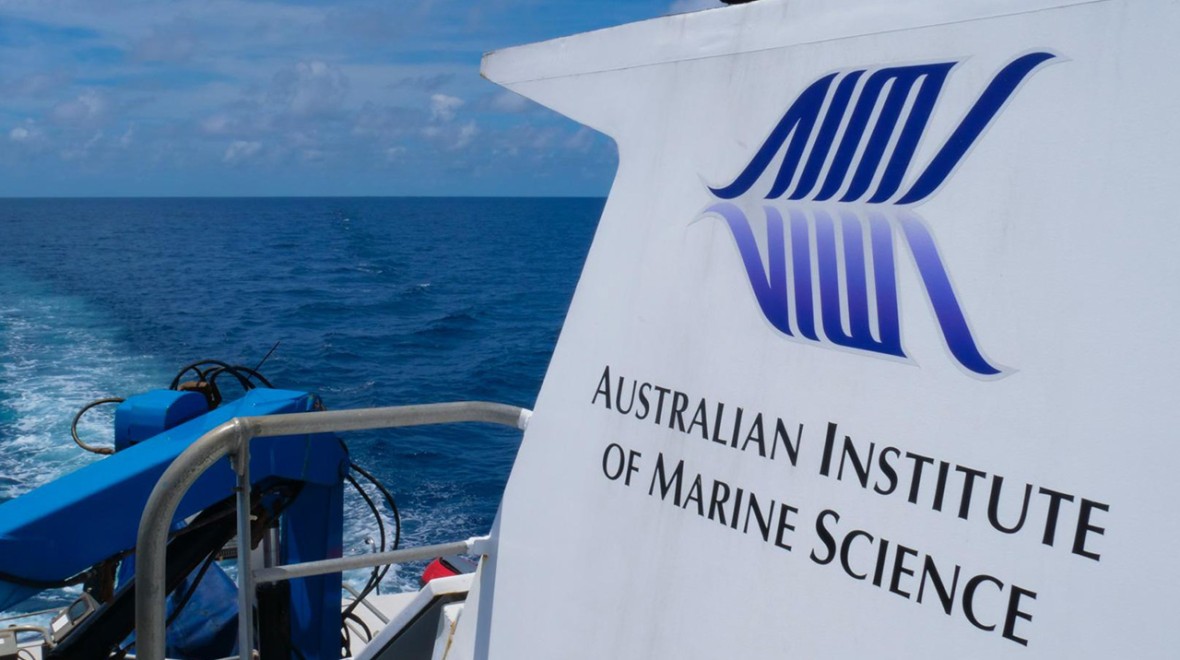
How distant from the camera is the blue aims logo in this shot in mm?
1836

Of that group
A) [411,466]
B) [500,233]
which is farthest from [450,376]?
[500,233]

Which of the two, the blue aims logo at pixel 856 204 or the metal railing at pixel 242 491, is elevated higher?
the blue aims logo at pixel 856 204

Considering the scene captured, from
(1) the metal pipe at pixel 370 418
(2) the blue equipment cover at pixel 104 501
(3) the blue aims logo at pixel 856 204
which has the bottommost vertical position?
(2) the blue equipment cover at pixel 104 501

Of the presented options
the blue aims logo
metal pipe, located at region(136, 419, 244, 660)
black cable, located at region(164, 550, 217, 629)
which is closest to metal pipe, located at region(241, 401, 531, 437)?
metal pipe, located at region(136, 419, 244, 660)

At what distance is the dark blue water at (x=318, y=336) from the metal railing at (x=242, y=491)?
31.3ft

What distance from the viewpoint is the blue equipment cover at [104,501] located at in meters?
3.71

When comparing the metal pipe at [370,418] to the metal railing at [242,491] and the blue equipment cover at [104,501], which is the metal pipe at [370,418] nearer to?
the metal railing at [242,491]

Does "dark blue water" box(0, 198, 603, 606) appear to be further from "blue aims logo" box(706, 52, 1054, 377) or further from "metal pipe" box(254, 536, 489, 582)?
"blue aims logo" box(706, 52, 1054, 377)

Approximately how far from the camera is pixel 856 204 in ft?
6.60

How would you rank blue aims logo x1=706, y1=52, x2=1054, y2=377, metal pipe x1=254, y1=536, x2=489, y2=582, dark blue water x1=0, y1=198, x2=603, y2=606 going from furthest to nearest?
dark blue water x1=0, y1=198, x2=603, y2=606, metal pipe x1=254, y1=536, x2=489, y2=582, blue aims logo x1=706, y1=52, x2=1054, y2=377

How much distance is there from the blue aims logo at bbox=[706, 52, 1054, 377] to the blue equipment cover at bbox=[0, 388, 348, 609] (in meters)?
2.99

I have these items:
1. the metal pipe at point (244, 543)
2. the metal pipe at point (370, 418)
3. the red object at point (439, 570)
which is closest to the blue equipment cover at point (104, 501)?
the metal pipe at point (244, 543)

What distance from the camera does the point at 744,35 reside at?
2342mm

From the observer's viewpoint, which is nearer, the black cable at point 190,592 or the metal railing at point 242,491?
the metal railing at point 242,491
